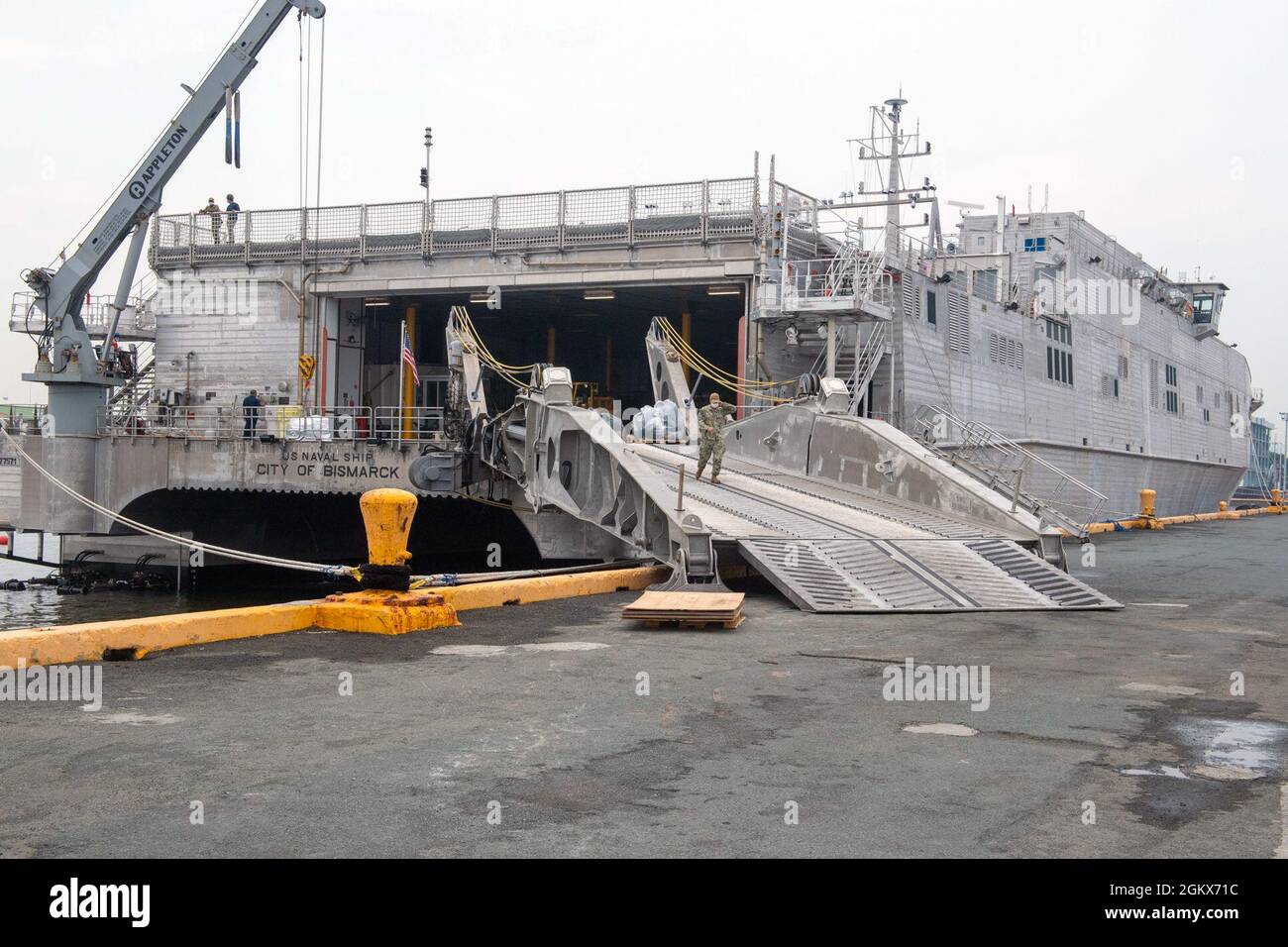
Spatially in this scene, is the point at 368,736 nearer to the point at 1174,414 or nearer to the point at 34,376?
the point at 34,376

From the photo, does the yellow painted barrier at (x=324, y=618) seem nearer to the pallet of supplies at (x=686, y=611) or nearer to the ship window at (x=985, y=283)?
the pallet of supplies at (x=686, y=611)

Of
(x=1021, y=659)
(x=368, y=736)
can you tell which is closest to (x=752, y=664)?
(x=1021, y=659)

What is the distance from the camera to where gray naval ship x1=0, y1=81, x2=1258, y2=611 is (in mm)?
19953

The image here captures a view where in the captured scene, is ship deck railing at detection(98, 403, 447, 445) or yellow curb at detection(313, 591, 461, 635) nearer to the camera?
yellow curb at detection(313, 591, 461, 635)

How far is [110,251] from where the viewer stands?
34.3 m

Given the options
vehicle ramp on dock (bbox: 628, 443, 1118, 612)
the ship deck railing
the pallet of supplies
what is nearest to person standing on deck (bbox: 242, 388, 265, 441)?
the ship deck railing

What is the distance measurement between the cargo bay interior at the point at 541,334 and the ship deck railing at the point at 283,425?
77.3 inches

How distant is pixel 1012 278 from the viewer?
40375mm

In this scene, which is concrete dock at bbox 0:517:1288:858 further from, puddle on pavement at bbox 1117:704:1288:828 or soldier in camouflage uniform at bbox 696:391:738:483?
soldier in camouflage uniform at bbox 696:391:738:483

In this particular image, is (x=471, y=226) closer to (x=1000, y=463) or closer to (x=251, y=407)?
(x=251, y=407)

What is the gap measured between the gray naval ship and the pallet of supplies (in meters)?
3.19

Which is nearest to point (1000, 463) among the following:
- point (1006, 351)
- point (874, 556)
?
point (1006, 351)

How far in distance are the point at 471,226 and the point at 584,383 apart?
18.5 ft

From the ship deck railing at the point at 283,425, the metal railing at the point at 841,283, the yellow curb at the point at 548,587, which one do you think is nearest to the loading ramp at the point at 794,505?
the yellow curb at the point at 548,587
